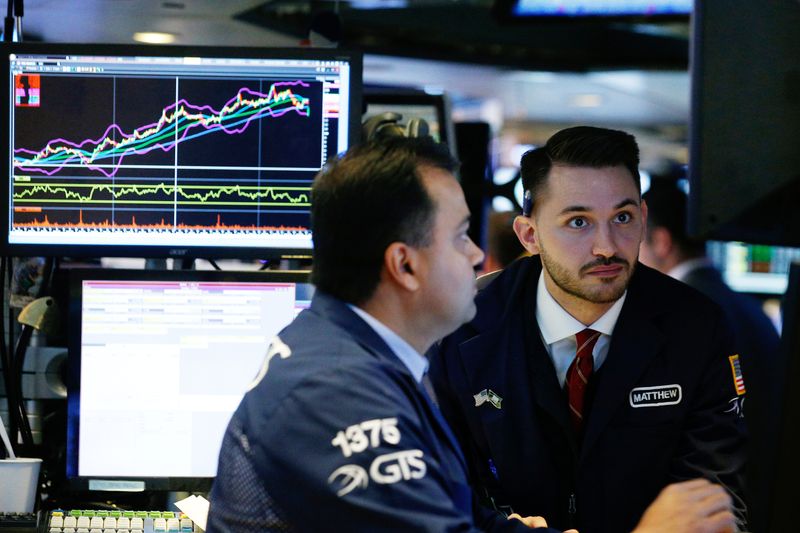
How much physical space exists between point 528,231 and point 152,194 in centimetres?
76

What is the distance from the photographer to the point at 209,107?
7.19 feet

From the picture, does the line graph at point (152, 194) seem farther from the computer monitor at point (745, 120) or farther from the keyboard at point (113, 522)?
the computer monitor at point (745, 120)

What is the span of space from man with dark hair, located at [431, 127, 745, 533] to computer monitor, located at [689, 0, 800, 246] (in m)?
0.68

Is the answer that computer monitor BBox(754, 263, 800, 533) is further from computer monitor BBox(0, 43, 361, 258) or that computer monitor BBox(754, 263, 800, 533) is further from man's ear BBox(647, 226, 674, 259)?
man's ear BBox(647, 226, 674, 259)

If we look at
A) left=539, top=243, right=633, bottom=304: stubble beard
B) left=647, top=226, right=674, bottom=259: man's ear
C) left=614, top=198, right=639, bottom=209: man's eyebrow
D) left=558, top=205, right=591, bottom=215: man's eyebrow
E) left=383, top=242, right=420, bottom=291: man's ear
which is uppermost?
left=614, top=198, right=639, bottom=209: man's eyebrow

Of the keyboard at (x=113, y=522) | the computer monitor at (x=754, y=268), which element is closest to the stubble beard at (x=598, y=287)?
the keyboard at (x=113, y=522)

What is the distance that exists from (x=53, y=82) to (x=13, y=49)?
0.10m

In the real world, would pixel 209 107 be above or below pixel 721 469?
above

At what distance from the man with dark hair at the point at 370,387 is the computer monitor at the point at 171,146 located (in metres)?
0.66

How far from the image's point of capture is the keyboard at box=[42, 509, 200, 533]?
2.07 metres

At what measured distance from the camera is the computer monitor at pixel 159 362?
218 centimetres

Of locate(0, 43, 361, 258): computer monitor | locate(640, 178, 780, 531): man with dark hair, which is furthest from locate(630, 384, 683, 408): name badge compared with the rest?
locate(0, 43, 361, 258): computer monitor

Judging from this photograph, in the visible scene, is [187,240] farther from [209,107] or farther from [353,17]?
[353,17]

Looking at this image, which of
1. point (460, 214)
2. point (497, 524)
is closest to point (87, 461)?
point (497, 524)
